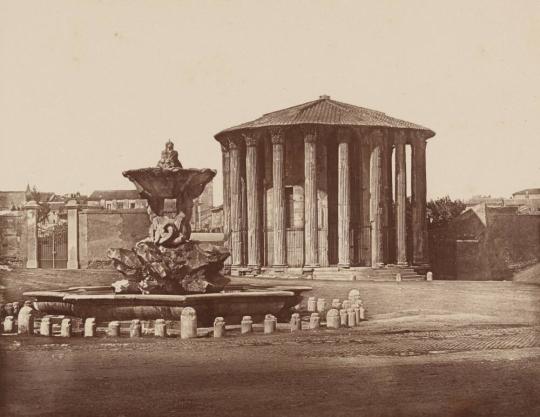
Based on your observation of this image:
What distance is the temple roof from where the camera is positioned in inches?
1607

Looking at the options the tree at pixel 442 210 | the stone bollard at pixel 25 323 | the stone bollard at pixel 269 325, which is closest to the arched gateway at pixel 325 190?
the tree at pixel 442 210

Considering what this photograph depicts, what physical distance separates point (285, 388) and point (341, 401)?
107 centimetres

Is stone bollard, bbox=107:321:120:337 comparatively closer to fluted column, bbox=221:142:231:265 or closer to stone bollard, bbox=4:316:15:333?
stone bollard, bbox=4:316:15:333

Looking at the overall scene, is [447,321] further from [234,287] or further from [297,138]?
[297,138]

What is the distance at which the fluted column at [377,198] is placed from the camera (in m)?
41.2

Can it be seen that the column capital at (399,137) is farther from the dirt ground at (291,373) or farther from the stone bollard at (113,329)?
the stone bollard at (113,329)

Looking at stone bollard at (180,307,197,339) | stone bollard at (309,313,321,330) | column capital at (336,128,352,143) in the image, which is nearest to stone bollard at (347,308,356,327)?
stone bollard at (309,313,321,330)

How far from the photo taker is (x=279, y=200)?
135 ft

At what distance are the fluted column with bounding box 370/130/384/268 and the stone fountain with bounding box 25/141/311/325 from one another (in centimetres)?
1986

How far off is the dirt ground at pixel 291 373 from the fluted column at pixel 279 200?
20655 millimetres

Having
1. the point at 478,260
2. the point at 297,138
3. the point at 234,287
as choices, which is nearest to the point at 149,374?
the point at 234,287

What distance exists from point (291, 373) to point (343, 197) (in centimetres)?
2869

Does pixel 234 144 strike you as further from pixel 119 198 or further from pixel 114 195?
pixel 114 195

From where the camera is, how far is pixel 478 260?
46156 millimetres
